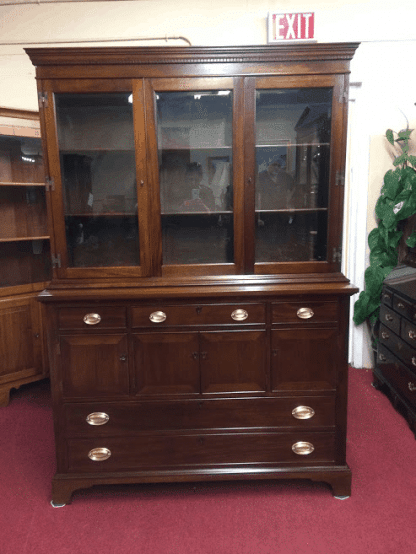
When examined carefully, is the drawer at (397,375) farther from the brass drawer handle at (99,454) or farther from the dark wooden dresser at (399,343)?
the brass drawer handle at (99,454)

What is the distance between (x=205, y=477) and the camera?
2.20 m

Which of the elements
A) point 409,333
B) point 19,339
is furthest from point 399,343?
point 19,339

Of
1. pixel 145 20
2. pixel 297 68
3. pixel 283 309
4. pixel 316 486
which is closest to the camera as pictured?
pixel 297 68

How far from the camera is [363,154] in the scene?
11.1ft

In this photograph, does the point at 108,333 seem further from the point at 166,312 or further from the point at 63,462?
the point at 63,462

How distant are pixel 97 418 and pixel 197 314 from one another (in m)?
0.75

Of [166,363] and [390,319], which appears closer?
[166,363]

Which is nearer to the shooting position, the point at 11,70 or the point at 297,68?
the point at 297,68

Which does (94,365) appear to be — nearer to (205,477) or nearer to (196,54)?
(205,477)

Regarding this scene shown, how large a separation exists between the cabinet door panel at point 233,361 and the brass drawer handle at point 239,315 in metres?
0.07

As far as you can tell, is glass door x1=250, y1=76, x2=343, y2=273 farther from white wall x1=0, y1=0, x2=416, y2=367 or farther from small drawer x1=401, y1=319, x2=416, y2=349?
white wall x1=0, y1=0, x2=416, y2=367

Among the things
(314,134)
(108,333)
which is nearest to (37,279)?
(108,333)

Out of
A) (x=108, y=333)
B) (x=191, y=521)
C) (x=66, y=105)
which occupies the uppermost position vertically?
(x=66, y=105)

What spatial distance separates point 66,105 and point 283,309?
1.45m
